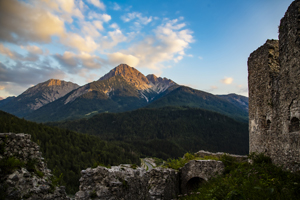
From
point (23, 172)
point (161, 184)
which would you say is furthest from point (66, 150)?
point (23, 172)

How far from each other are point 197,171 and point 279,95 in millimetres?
8304

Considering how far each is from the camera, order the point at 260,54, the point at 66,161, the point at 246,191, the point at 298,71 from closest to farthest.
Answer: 1. the point at 246,191
2. the point at 298,71
3. the point at 260,54
4. the point at 66,161

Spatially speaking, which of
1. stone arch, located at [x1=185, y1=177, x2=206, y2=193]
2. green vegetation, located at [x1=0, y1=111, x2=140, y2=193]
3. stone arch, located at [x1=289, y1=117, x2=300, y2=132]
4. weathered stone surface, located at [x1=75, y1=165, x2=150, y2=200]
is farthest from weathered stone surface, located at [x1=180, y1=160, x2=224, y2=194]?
green vegetation, located at [x1=0, y1=111, x2=140, y2=193]


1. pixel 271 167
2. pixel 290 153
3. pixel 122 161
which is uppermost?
pixel 290 153

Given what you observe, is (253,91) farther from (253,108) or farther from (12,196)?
(12,196)

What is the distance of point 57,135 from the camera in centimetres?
10544

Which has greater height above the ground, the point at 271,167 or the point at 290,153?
the point at 290,153

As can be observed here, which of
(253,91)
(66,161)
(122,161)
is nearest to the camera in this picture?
(253,91)

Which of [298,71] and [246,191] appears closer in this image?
[246,191]

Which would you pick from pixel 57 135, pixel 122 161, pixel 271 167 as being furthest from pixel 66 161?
pixel 271 167

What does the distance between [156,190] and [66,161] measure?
88871 mm

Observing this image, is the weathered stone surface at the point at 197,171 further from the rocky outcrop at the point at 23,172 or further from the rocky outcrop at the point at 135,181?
the rocky outcrop at the point at 23,172

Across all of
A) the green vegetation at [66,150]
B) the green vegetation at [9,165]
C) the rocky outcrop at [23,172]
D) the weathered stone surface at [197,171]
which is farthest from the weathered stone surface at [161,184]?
the green vegetation at [66,150]

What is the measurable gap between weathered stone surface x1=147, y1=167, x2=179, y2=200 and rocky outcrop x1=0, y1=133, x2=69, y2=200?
6593 millimetres
